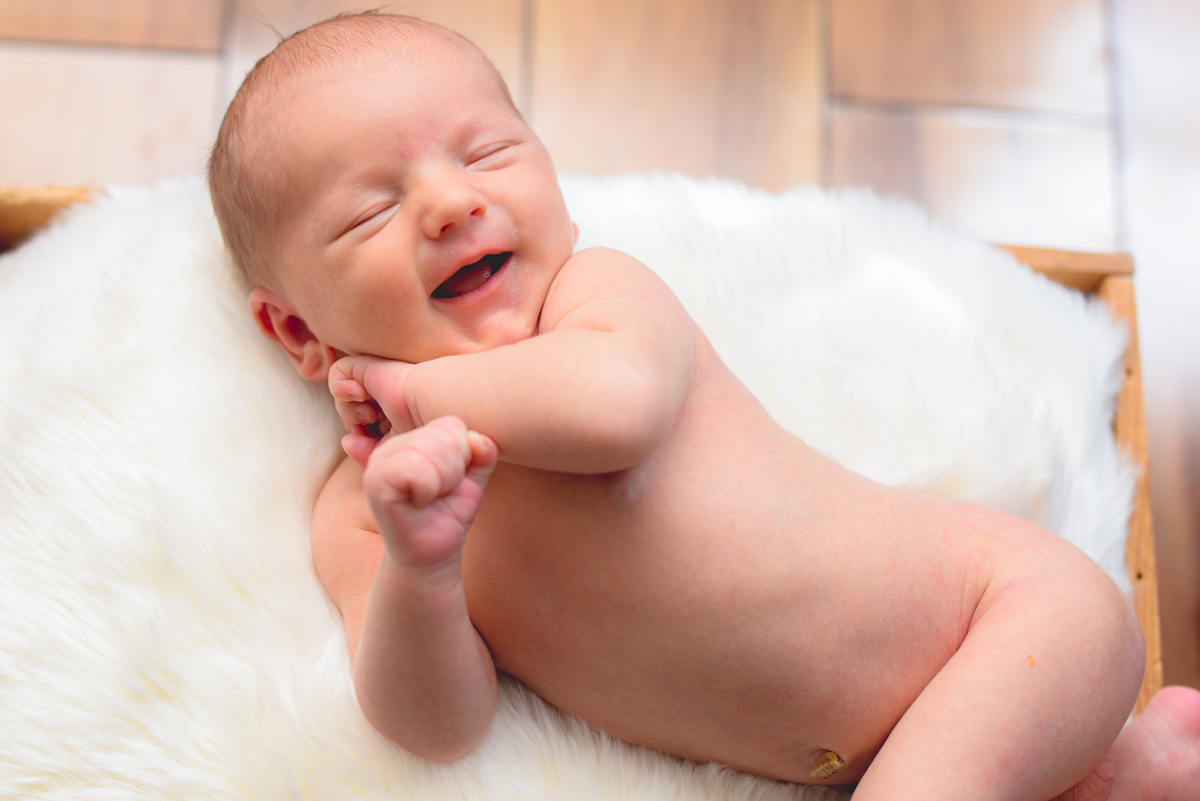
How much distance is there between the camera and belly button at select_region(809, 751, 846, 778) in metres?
0.80

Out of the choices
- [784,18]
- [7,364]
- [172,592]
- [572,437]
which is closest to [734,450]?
[572,437]

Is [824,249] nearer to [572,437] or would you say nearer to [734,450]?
[734,450]

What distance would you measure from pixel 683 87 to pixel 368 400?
36.9 inches

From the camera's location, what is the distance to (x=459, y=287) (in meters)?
0.77


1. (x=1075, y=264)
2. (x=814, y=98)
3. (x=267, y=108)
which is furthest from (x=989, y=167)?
(x=267, y=108)

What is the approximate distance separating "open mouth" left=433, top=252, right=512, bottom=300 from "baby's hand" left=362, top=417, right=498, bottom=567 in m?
0.16

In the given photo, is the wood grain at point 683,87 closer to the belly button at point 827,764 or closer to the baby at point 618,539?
the baby at point 618,539

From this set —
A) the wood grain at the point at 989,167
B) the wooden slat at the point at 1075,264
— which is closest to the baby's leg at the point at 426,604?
the wooden slat at the point at 1075,264

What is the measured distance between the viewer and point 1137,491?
1024mm

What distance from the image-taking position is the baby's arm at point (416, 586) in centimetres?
61

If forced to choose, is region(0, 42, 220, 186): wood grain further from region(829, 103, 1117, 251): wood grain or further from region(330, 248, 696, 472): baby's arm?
region(829, 103, 1117, 251): wood grain

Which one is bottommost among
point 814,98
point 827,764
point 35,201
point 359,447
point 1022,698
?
point 827,764

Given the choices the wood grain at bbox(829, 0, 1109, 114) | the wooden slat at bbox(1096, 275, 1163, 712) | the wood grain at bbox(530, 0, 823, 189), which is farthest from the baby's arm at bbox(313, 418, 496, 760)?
the wood grain at bbox(829, 0, 1109, 114)

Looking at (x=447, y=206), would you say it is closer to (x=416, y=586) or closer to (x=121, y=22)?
(x=416, y=586)
